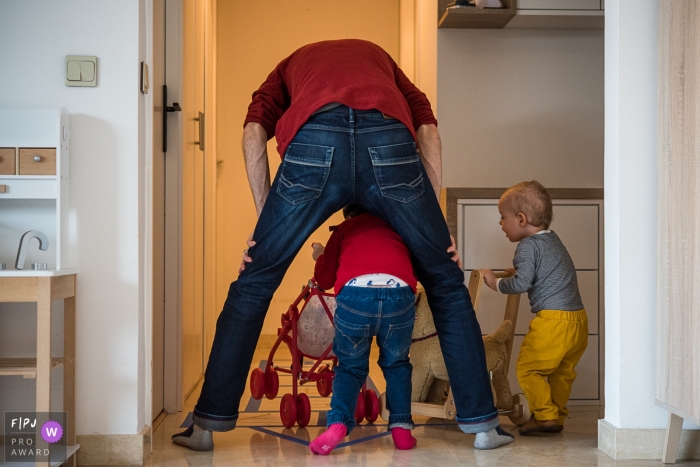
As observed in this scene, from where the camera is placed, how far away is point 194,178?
3336mm

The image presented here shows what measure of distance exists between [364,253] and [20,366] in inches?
36.0

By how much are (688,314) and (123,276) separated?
4.95 feet

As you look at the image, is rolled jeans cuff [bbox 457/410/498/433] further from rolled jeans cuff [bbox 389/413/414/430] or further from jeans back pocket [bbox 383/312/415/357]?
jeans back pocket [bbox 383/312/415/357]

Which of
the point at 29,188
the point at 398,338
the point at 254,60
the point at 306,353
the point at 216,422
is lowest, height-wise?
the point at 216,422

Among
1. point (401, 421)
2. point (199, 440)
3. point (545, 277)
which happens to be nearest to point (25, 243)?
point (199, 440)

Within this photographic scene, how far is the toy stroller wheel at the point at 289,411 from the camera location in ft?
8.14

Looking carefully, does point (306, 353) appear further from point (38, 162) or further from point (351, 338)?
point (38, 162)

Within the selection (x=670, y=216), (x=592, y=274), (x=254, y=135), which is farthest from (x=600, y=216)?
(x=254, y=135)

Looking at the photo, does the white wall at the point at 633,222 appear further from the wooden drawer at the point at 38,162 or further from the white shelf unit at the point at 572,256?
the wooden drawer at the point at 38,162

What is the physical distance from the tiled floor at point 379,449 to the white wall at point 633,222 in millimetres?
196

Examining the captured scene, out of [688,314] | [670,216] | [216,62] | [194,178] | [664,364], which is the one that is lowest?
[664,364]

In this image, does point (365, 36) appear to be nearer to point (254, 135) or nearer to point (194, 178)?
point (194, 178)

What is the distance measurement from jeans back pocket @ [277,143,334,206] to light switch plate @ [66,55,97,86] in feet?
1.93

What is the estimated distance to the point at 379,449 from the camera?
2252 mm
